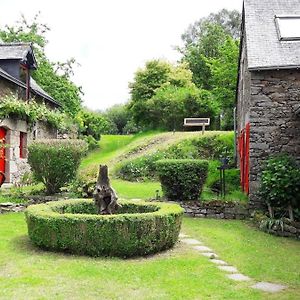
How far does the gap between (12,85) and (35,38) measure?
1262 cm

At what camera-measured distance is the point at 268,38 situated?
13.9 meters

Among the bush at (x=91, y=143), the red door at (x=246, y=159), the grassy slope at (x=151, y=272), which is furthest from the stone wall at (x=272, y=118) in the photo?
the bush at (x=91, y=143)

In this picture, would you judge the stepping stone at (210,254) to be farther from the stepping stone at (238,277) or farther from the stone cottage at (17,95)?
the stone cottage at (17,95)

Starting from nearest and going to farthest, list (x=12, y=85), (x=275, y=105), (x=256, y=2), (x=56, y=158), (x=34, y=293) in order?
(x=34, y=293) → (x=275, y=105) → (x=56, y=158) → (x=256, y=2) → (x=12, y=85)

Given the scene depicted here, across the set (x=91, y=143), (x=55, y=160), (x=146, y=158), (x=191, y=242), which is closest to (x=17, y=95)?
(x=146, y=158)

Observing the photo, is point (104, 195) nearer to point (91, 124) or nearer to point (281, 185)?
point (281, 185)

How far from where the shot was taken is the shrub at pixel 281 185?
38.9 ft

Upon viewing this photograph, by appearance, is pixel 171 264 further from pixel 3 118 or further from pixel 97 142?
pixel 97 142

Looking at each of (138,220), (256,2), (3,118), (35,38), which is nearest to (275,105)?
(256,2)

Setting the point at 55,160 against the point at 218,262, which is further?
the point at 55,160

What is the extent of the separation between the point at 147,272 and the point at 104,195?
102 inches

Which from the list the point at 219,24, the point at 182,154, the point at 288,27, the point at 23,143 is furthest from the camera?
the point at 219,24

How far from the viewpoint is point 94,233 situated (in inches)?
328

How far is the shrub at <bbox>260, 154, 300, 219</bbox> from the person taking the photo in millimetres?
11859
